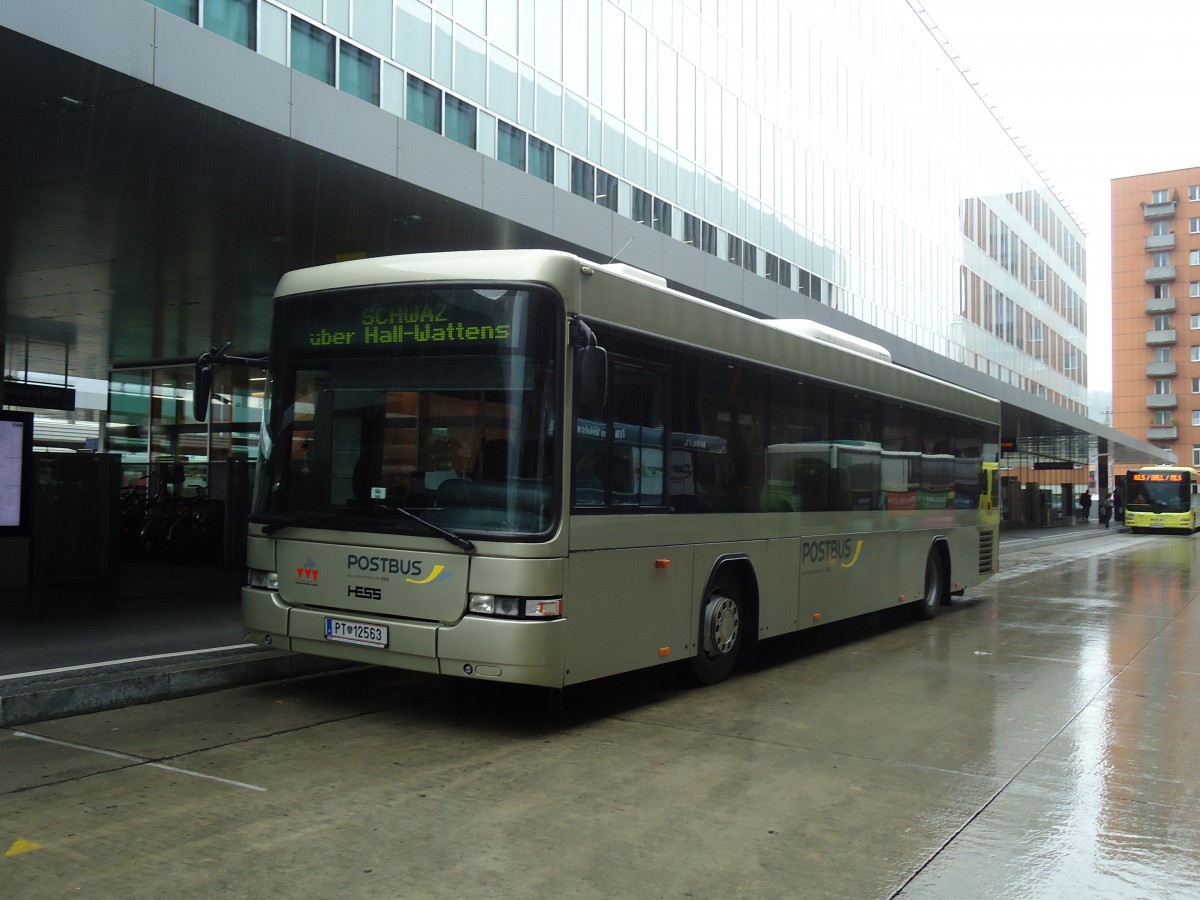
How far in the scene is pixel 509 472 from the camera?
6.88 meters

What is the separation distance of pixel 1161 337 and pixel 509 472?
4391 inches

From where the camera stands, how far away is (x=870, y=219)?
36406 mm

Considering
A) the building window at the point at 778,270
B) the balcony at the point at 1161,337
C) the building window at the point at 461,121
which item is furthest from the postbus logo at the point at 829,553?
the balcony at the point at 1161,337

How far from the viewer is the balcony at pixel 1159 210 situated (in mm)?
104938

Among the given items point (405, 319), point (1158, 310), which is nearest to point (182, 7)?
point (405, 319)

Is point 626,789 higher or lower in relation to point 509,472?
lower

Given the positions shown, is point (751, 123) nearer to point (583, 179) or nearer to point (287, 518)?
point (583, 179)

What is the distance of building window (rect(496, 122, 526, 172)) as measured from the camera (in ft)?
56.7

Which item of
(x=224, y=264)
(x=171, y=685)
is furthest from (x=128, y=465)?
(x=171, y=685)

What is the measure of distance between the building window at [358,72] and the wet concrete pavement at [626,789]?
810 cm

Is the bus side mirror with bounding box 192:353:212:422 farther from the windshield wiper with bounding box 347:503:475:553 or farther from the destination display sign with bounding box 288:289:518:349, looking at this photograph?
the windshield wiper with bounding box 347:503:475:553

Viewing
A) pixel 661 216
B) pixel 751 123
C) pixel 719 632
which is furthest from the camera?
pixel 751 123

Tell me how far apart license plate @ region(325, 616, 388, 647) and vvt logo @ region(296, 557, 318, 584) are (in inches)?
11.7

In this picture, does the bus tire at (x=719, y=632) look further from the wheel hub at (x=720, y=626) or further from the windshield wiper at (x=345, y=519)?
the windshield wiper at (x=345, y=519)
